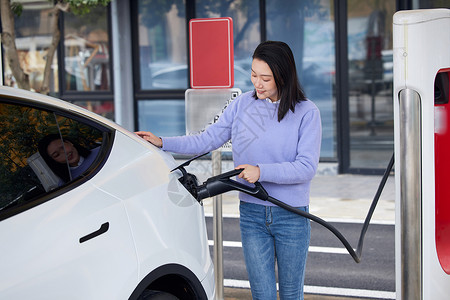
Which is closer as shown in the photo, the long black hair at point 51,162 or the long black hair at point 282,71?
the long black hair at point 51,162

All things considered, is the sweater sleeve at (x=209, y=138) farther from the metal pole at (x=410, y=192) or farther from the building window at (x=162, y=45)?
the building window at (x=162, y=45)

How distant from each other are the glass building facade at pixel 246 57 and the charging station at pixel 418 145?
8.51m

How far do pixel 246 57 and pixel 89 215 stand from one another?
31.7 ft

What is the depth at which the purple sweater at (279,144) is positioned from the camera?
3467 mm

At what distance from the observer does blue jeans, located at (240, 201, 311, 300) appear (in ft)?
11.8

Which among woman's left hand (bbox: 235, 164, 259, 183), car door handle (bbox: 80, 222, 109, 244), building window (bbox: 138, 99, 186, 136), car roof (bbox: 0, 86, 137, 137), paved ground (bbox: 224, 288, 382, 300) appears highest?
car roof (bbox: 0, 86, 137, 137)

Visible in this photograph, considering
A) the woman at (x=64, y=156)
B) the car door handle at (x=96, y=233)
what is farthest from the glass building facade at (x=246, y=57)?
the car door handle at (x=96, y=233)

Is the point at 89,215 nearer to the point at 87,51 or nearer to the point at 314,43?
the point at 314,43

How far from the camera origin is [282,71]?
138 inches

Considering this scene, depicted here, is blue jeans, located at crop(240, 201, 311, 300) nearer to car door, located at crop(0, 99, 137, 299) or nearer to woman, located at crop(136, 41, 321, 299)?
woman, located at crop(136, 41, 321, 299)

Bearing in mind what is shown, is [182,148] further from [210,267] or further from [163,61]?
[163,61]

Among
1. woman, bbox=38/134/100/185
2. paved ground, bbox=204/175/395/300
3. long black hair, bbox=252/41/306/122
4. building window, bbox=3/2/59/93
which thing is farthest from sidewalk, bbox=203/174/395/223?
woman, bbox=38/134/100/185

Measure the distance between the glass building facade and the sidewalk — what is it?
0.61 m

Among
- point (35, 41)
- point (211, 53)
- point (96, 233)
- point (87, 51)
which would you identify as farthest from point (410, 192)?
point (35, 41)
